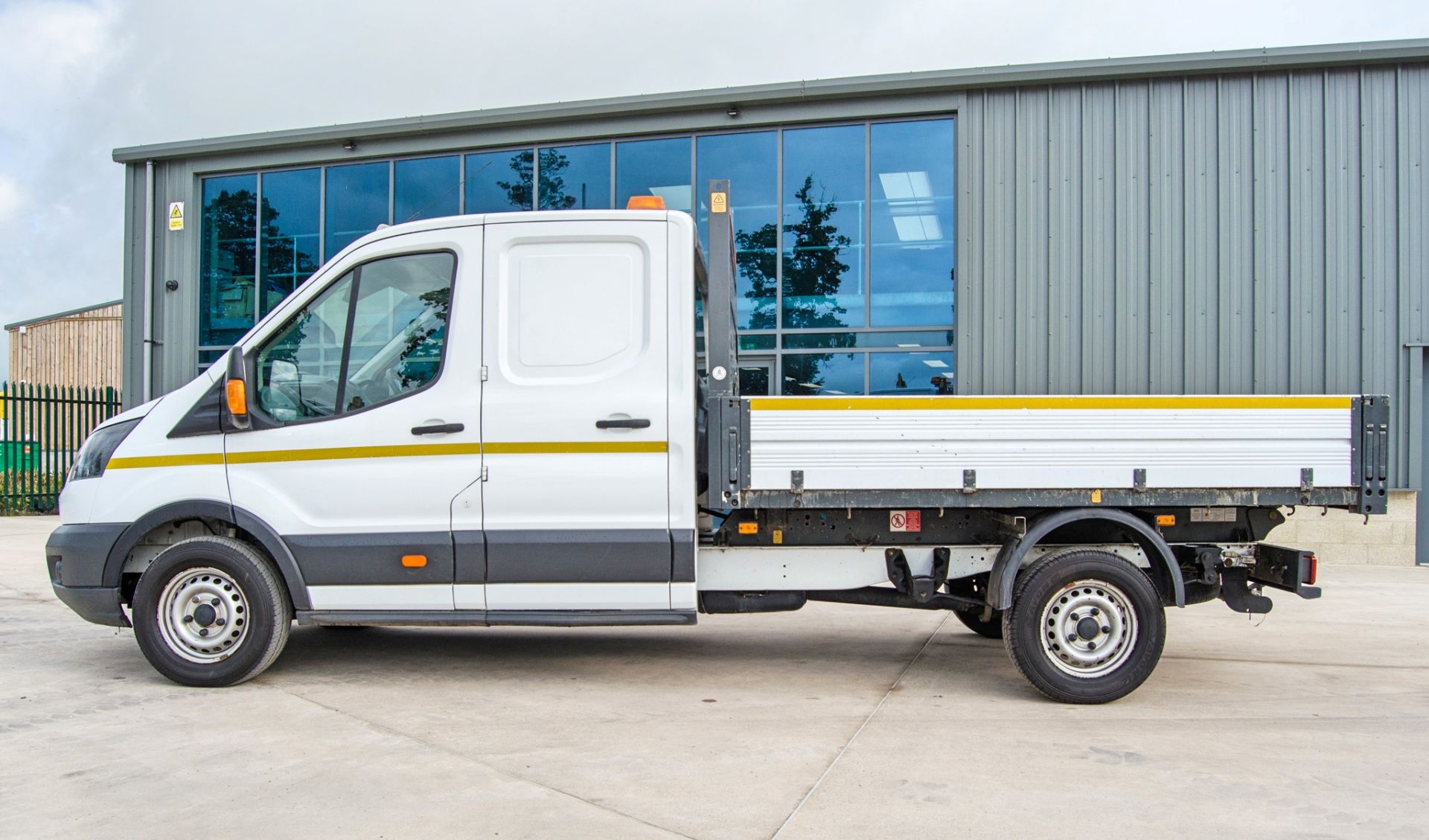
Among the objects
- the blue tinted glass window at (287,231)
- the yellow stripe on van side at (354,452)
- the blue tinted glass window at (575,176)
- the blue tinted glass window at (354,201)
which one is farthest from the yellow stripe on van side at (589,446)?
the blue tinted glass window at (287,231)

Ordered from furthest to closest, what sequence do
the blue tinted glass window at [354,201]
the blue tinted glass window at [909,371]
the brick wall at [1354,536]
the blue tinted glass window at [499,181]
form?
the blue tinted glass window at [354,201] < the blue tinted glass window at [499,181] < the blue tinted glass window at [909,371] < the brick wall at [1354,536]

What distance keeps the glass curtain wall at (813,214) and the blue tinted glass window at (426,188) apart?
0.02m

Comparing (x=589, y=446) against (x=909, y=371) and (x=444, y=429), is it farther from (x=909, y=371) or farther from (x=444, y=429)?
(x=909, y=371)

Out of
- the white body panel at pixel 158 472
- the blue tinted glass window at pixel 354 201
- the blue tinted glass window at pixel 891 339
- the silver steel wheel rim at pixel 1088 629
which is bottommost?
the silver steel wheel rim at pixel 1088 629

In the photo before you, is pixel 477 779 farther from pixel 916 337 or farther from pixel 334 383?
pixel 916 337

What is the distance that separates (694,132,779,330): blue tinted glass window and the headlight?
24.7ft

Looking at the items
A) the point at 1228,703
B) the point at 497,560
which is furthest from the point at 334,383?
the point at 1228,703

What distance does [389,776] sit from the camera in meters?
3.99

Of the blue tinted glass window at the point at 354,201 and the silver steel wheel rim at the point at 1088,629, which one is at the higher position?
the blue tinted glass window at the point at 354,201

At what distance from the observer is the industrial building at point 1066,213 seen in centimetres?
1092

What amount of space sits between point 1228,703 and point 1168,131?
7.98 m

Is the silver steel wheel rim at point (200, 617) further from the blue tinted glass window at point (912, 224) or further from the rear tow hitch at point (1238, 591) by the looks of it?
the blue tinted glass window at point (912, 224)

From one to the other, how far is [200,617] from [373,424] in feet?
4.55

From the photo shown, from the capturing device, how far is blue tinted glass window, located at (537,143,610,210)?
12.7 m
